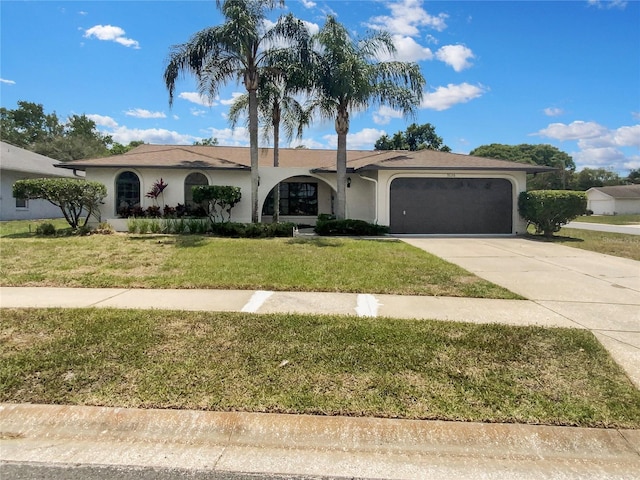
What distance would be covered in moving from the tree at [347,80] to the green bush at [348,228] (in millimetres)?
907

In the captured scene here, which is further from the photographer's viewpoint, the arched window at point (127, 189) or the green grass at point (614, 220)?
the green grass at point (614, 220)

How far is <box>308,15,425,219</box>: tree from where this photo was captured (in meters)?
14.6

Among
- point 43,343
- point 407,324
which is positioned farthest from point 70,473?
point 407,324

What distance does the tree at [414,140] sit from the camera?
43406mm

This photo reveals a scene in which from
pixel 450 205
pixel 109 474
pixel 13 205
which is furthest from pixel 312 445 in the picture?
pixel 13 205

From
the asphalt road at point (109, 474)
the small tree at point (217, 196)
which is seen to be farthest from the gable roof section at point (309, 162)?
the asphalt road at point (109, 474)

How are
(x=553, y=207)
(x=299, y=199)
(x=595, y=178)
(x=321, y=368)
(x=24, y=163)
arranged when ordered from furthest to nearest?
(x=595, y=178), (x=24, y=163), (x=299, y=199), (x=553, y=207), (x=321, y=368)

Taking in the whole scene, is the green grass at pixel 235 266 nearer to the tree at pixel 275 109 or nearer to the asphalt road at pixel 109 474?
the asphalt road at pixel 109 474

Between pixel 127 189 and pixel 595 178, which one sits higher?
pixel 595 178

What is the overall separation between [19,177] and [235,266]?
840 inches

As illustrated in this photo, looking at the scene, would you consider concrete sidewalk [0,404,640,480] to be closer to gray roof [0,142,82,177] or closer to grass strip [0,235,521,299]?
grass strip [0,235,521,299]

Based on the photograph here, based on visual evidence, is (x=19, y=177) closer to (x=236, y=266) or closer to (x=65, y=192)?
(x=65, y=192)

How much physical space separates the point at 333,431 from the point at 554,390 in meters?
2.06

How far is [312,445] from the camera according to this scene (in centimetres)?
295
